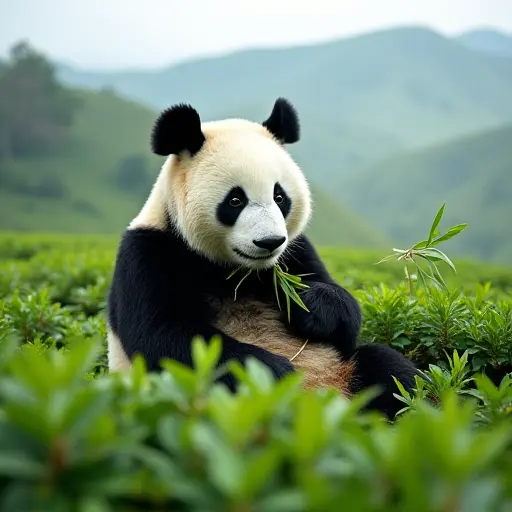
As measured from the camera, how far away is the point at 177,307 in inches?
149

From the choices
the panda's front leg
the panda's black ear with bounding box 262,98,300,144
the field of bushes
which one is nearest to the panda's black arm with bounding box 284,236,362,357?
the panda's front leg

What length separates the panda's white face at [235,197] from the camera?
3882mm

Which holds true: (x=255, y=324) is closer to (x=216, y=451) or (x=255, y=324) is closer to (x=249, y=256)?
(x=249, y=256)

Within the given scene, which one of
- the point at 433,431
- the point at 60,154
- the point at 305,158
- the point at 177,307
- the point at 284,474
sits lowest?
the point at 305,158

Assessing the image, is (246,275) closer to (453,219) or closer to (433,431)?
(433,431)

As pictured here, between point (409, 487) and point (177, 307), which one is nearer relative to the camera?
point (409, 487)

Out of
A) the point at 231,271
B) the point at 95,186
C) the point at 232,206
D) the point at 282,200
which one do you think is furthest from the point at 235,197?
the point at 95,186

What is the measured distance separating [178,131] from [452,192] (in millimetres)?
113030

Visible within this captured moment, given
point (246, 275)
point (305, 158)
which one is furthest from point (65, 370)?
point (305, 158)

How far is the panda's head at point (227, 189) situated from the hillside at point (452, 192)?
93791 millimetres

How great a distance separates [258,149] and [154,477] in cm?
271

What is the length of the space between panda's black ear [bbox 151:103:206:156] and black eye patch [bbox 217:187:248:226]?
38cm

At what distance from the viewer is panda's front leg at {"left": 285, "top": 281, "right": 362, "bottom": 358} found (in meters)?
4.11

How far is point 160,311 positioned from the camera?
3723mm
